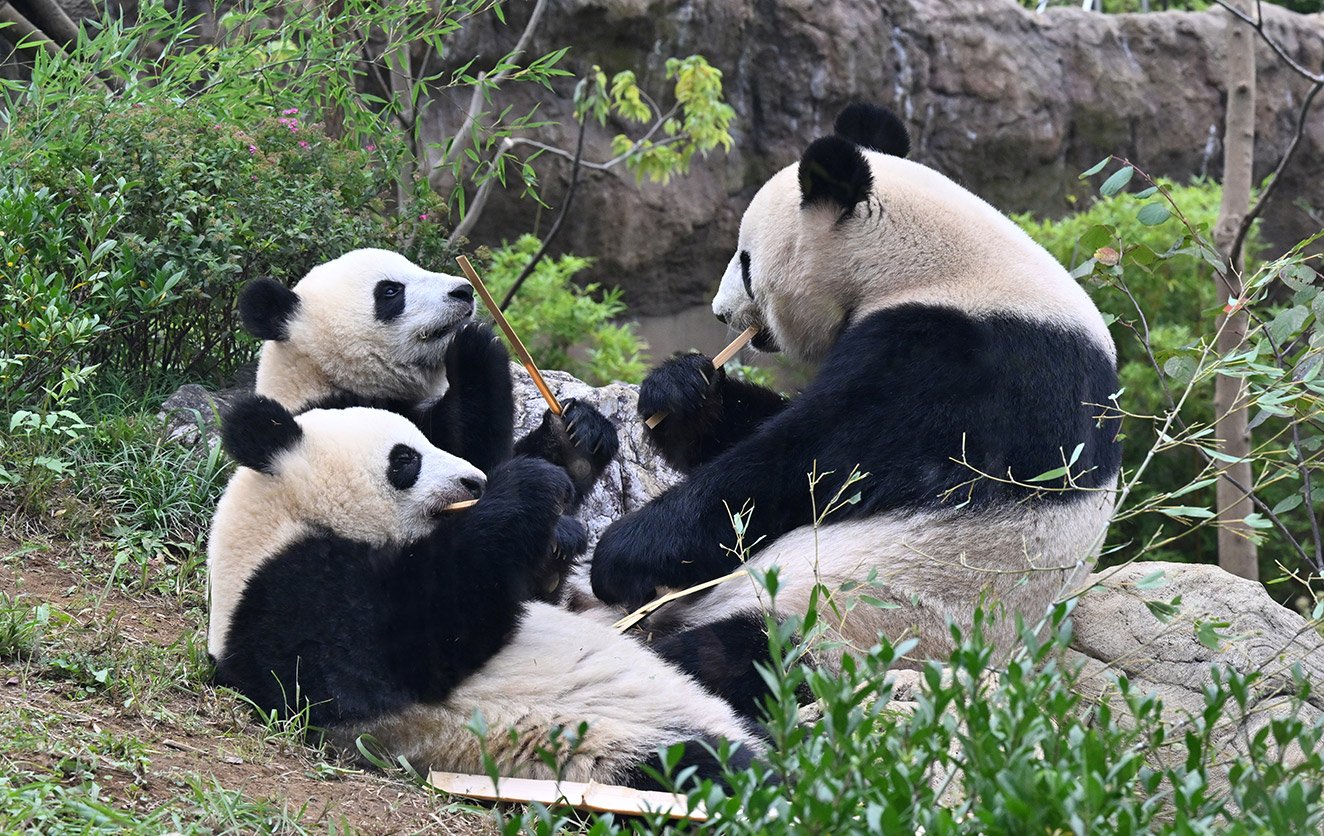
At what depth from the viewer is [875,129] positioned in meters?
4.08

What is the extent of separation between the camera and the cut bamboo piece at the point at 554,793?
2.50m

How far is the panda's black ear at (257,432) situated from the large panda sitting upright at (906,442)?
1.06m

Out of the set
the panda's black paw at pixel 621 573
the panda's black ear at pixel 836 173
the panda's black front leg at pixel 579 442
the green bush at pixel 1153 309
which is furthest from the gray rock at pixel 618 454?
the green bush at pixel 1153 309

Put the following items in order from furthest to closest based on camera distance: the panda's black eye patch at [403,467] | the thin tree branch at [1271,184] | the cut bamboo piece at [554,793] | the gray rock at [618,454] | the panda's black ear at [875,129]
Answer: the gray rock at [618,454] < the thin tree branch at [1271,184] < the panda's black ear at [875,129] < the panda's black eye patch at [403,467] < the cut bamboo piece at [554,793]

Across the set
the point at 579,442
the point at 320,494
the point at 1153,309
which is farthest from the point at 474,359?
the point at 1153,309

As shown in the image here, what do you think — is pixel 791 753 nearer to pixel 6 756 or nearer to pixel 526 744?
pixel 526 744

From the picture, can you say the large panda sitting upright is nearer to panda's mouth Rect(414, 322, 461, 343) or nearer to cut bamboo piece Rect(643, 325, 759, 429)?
cut bamboo piece Rect(643, 325, 759, 429)

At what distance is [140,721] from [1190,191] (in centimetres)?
898

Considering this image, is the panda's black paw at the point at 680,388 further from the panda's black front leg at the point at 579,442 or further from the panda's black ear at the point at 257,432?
the panda's black ear at the point at 257,432

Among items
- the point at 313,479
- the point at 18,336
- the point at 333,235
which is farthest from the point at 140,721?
the point at 333,235

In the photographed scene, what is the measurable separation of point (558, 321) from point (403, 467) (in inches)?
205

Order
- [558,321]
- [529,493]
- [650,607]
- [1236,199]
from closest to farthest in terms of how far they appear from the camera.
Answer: [529,493]
[650,607]
[1236,199]
[558,321]

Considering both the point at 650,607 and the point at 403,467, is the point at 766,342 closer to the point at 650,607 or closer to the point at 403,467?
the point at 650,607

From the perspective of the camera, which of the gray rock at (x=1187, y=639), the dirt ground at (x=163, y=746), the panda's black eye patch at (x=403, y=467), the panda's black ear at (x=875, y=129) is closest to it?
the dirt ground at (x=163, y=746)
